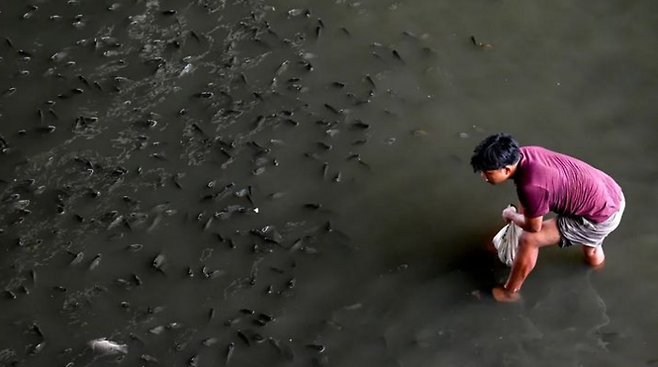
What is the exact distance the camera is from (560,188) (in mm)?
4164

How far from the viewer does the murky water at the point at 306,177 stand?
4805 mm

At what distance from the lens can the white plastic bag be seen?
15.0 feet

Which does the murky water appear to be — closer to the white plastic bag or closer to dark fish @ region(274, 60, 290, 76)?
dark fish @ region(274, 60, 290, 76)

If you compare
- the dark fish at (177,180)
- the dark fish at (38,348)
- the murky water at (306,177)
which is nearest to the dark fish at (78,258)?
the murky water at (306,177)

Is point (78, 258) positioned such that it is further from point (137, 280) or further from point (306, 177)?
point (306, 177)

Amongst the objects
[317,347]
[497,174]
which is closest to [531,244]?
[497,174]

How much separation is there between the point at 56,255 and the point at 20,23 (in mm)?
2471

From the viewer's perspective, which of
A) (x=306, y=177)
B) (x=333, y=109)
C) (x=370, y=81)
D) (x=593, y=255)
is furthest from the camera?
(x=370, y=81)

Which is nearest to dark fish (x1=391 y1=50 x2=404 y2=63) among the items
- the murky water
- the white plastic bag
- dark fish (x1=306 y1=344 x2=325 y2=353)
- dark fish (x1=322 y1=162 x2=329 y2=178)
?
the murky water

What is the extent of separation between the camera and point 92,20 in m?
6.73

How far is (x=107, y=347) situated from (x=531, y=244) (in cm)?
253

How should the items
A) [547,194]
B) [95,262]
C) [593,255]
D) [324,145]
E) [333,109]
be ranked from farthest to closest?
[333,109], [324,145], [95,262], [593,255], [547,194]

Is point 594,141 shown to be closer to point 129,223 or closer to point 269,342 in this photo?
point 269,342

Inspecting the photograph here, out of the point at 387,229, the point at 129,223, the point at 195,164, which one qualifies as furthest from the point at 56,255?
the point at 387,229
